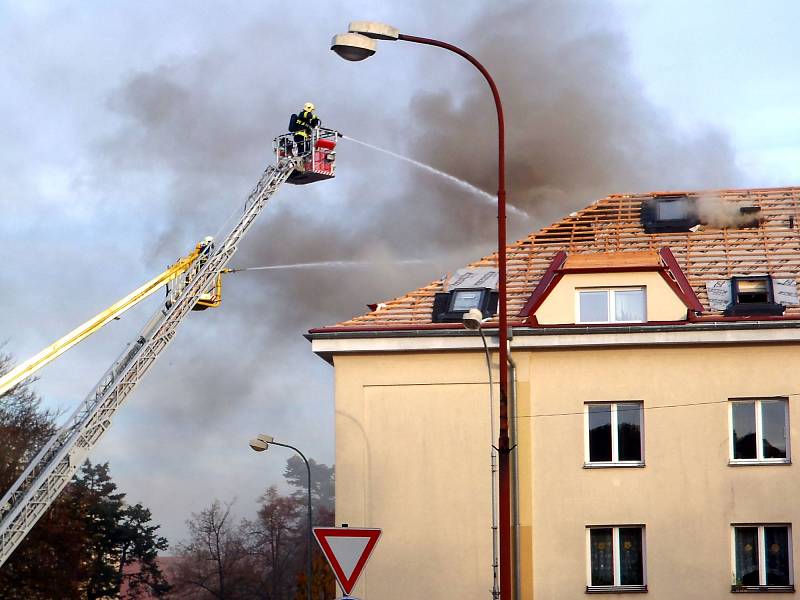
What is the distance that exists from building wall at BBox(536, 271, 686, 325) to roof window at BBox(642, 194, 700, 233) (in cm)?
293

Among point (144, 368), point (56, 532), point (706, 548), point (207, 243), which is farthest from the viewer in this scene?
point (56, 532)

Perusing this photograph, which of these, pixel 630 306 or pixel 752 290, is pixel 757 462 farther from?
pixel 630 306

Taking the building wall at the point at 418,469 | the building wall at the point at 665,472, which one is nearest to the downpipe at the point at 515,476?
the building wall at the point at 665,472

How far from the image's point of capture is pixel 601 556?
967 inches

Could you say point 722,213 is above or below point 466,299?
above

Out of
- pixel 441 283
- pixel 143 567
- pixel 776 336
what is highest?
pixel 441 283

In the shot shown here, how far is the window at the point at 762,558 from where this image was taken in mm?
23938

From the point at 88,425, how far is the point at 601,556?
12.4 metres

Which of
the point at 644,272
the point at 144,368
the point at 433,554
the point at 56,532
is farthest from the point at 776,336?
the point at 56,532

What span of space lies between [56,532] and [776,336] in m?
34.1

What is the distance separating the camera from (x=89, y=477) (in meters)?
A: 74.9

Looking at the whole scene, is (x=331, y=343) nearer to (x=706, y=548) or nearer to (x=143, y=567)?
(x=706, y=548)

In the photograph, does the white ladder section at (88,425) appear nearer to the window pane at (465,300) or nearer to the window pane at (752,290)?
the window pane at (465,300)

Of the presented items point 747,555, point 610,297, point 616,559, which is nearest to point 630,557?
point 616,559
